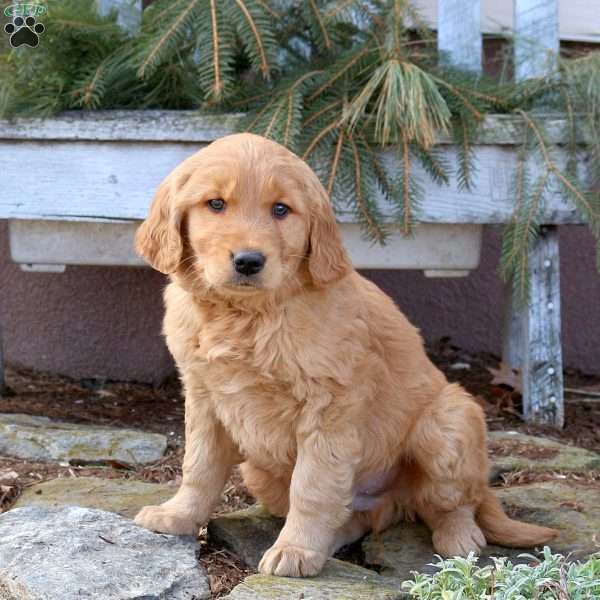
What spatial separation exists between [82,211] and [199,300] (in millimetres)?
1757

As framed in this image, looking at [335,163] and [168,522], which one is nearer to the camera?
[168,522]

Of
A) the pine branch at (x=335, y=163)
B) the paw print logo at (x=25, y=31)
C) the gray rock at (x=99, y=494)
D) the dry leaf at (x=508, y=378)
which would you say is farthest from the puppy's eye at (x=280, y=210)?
the dry leaf at (x=508, y=378)

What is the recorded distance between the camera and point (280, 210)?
9.80 feet

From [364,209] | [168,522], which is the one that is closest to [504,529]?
[168,522]

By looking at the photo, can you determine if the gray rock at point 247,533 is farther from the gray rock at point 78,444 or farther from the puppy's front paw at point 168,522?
the gray rock at point 78,444

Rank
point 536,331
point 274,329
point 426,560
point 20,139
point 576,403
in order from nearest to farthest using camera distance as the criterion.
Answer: point 274,329 → point 426,560 → point 20,139 → point 536,331 → point 576,403

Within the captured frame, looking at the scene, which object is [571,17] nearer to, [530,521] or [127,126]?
[127,126]

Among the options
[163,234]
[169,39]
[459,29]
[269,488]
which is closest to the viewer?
[163,234]

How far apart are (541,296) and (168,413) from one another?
2.01m

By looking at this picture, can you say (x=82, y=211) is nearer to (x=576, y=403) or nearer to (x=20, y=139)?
(x=20, y=139)

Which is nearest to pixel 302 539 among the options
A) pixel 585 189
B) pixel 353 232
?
pixel 353 232

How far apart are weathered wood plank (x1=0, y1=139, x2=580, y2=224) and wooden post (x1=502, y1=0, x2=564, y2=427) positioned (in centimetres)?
31

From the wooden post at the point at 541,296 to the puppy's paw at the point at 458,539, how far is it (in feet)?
5.40

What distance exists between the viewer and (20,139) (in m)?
4.71
